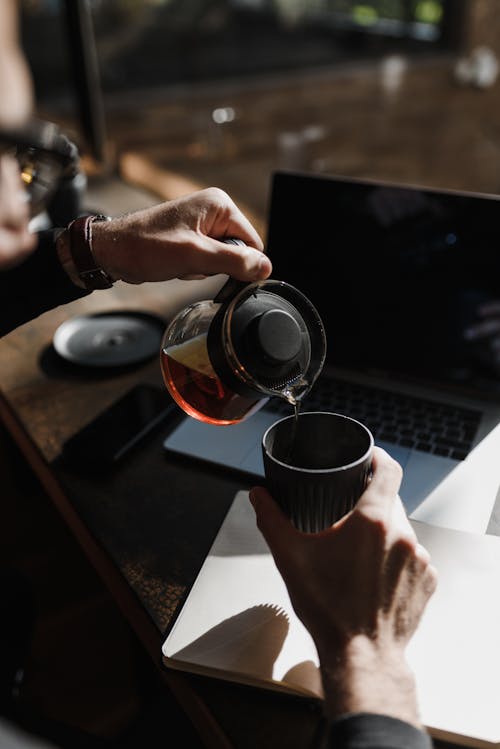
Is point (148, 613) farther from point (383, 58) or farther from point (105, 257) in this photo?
point (383, 58)

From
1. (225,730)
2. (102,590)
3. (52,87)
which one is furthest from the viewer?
(52,87)

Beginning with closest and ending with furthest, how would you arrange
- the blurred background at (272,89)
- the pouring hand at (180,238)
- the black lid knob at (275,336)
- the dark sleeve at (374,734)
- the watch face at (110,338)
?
1. the dark sleeve at (374,734)
2. the black lid knob at (275,336)
3. the pouring hand at (180,238)
4. the watch face at (110,338)
5. the blurred background at (272,89)

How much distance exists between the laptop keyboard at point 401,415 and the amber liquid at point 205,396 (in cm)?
27

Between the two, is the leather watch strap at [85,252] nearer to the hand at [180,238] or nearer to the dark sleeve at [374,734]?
the hand at [180,238]

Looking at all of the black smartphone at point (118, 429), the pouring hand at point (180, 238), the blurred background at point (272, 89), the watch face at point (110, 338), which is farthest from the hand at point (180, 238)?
the blurred background at point (272, 89)

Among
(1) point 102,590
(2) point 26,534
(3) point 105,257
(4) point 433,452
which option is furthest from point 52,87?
(4) point 433,452

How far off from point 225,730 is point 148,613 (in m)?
0.15

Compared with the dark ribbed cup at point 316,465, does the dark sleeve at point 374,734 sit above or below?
below

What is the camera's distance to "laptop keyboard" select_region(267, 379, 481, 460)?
935 millimetres

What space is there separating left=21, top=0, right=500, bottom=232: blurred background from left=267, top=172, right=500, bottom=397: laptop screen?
1173 mm

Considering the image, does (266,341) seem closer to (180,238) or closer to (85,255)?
(180,238)

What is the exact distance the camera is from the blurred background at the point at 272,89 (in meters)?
2.80

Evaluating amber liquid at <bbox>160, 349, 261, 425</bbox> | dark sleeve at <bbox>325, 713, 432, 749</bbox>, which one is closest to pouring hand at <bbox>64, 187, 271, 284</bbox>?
amber liquid at <bbox>160, 349, 261, 425</bbox>

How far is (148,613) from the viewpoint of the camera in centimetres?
70
